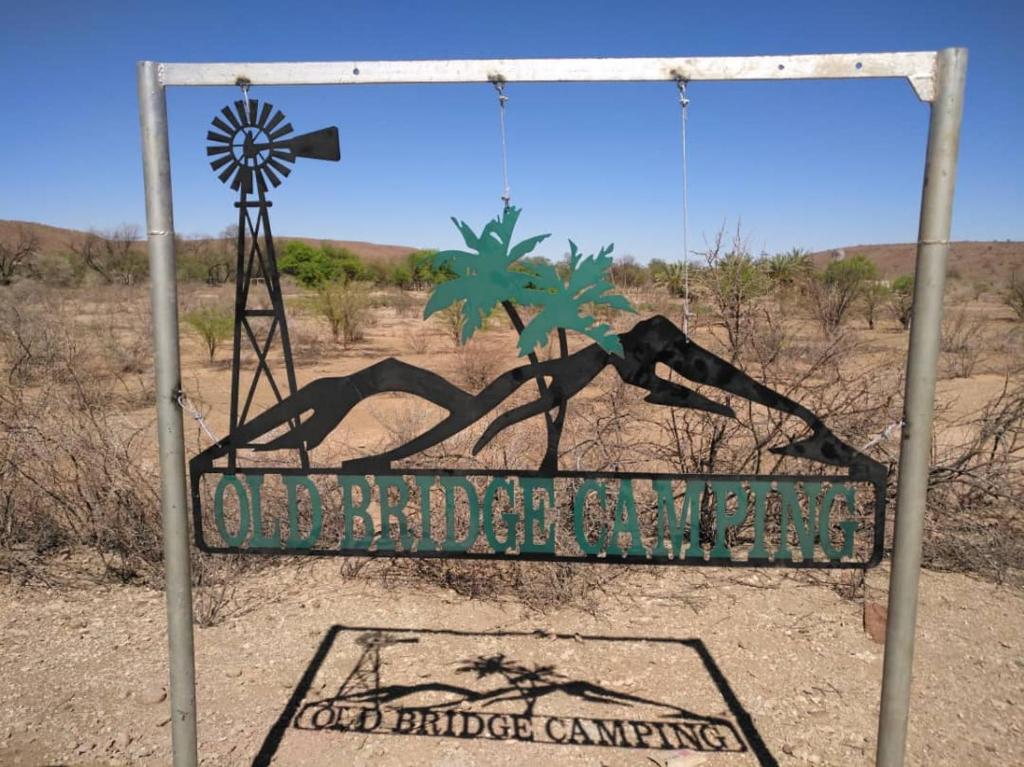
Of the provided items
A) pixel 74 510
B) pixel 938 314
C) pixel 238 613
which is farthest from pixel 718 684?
pixel 74 510

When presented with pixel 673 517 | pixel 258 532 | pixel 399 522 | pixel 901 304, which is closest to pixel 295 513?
pixel 258 532

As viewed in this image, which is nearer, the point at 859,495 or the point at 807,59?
the point at 807,59

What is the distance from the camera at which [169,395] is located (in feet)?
7.66

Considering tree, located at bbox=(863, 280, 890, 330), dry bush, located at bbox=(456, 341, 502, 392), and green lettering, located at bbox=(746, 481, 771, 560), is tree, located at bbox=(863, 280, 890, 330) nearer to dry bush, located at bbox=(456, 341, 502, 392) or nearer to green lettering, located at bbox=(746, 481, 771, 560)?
dry bush, located at bbox=(456, 341, 502, 392)

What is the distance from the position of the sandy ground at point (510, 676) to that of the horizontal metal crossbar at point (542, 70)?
2579 mm

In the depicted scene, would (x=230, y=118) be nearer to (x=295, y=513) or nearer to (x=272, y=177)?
(x=272, y=177)

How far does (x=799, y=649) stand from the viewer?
3.89 m

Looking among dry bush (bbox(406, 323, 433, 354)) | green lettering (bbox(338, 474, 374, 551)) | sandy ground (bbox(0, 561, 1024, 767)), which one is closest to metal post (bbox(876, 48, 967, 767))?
sandy ground (bbox(0, 561, 1024, 767))

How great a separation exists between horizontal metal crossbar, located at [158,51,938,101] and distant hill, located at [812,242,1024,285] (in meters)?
52.1

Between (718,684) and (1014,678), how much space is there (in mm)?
1452

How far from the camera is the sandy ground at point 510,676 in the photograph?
312 cm

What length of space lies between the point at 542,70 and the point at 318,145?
0.79 m

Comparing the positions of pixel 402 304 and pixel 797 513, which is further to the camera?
pixel 402 304

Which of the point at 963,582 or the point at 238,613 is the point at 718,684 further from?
the point at 238,613
